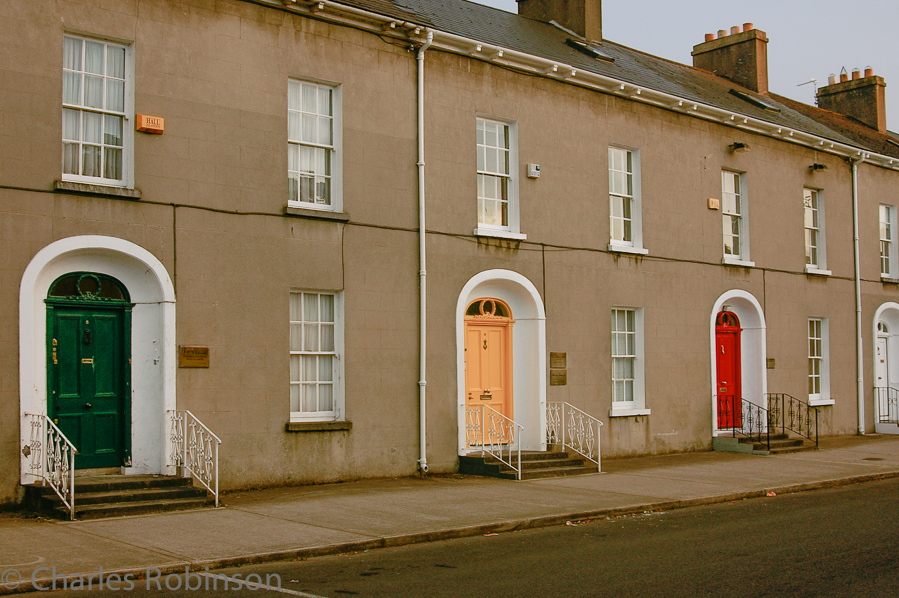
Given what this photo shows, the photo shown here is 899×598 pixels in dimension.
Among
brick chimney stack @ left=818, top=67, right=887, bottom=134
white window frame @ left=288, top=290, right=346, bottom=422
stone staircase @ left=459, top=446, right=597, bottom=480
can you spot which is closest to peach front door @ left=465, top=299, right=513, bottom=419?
stone staircase @ left=459, top=446, right=597, bottom=480

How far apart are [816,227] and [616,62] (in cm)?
718

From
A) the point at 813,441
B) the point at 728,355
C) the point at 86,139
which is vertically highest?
the point at 86,139

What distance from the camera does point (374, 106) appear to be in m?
15.4

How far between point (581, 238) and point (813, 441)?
26.9 ft

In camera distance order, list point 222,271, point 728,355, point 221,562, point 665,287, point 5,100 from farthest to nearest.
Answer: point 728,355 → point 665,287 → point 222,271 → point 5,100 → point 221,562

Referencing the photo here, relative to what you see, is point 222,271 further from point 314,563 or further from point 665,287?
point 665,287

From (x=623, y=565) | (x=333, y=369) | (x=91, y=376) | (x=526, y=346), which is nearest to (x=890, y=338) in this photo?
(x=526, y=346)

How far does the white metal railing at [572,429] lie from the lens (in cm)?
1730

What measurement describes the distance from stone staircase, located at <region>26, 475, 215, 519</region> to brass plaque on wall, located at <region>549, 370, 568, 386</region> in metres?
7.20

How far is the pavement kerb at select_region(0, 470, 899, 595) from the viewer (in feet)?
27.4

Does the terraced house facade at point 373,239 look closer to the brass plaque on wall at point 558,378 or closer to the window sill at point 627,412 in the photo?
the window sill at point 627,412

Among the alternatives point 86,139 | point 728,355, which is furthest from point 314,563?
point 728,355

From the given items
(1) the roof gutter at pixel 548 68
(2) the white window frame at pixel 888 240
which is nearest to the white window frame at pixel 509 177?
(1) the roof gutter at pixel 548 68

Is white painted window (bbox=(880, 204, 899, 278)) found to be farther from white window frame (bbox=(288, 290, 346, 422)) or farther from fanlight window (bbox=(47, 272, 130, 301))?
fanlight window (bbox=(47, 272, 130, 301))
